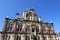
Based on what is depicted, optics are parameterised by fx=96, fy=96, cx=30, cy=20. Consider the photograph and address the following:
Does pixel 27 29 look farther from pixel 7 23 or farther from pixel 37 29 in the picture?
pixel 7 23

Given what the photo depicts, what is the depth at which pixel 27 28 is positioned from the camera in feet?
105

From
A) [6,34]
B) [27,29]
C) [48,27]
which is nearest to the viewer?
[6,34]

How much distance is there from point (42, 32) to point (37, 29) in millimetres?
1965

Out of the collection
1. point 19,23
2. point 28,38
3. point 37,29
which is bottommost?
point 28,38

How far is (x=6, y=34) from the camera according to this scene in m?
29.4

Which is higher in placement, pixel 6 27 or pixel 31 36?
pixel 6 27

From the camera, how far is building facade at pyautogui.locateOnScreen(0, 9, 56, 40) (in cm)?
2995

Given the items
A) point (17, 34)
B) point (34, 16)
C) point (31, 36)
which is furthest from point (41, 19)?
point (17, 34)

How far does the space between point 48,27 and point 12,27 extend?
12607 millimetres

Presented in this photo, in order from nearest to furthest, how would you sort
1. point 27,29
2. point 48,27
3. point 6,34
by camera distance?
point 6,34 < point 27,29 < point 48,27

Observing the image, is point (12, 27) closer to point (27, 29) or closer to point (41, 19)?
point (27, 29)

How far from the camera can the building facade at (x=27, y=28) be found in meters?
30.0

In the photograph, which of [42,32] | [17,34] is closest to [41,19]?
[42,32]

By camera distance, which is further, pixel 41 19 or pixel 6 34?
pixel 41 19
